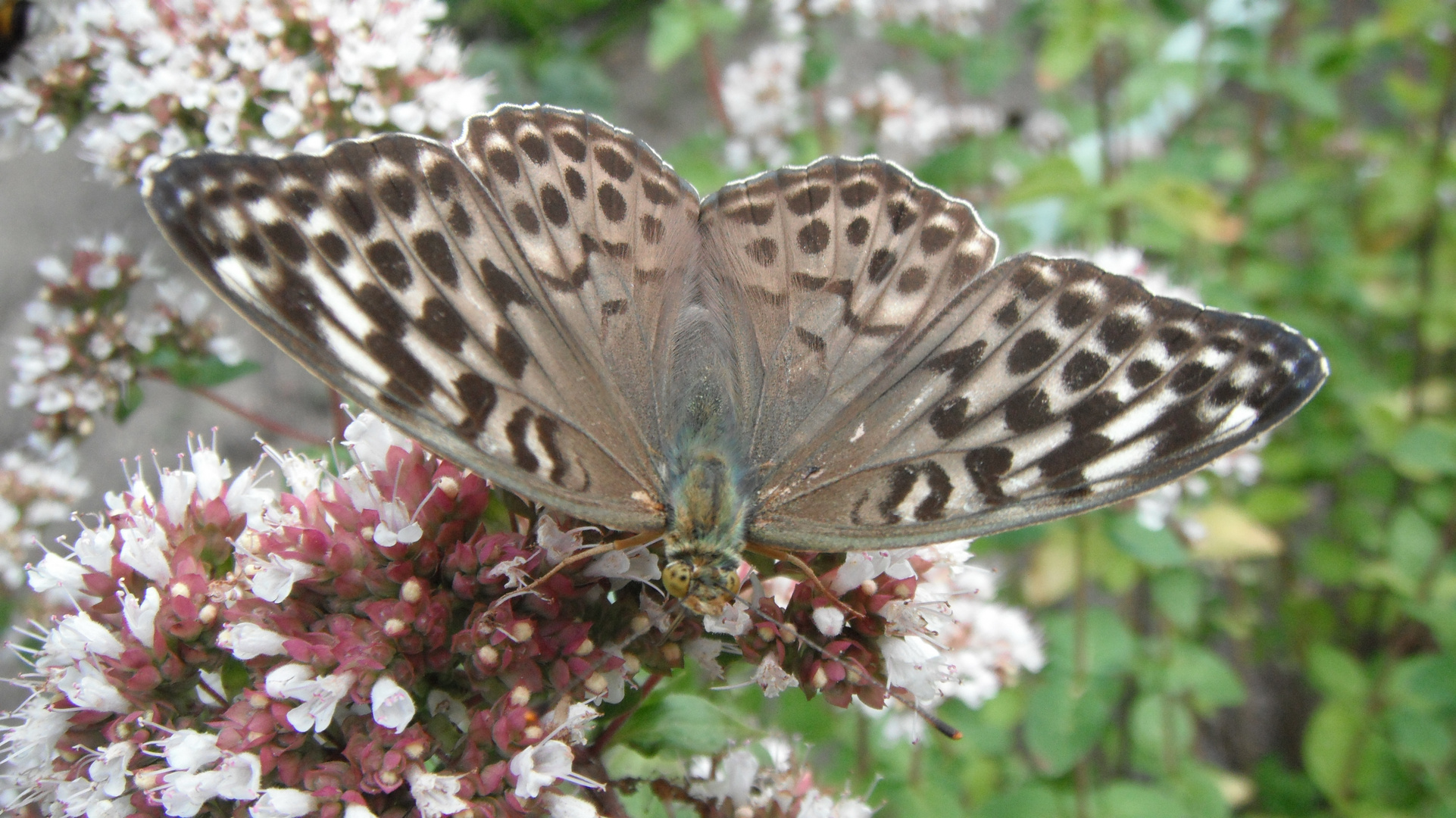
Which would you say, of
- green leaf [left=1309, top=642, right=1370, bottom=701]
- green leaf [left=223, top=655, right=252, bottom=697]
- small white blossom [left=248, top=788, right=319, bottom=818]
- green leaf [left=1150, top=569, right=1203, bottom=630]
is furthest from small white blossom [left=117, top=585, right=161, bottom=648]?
green leaf [left=1309, top=642, right=1370, bottom=701]

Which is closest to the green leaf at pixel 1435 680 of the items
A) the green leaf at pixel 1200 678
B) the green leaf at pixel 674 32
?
the green leaf at pixel 1200 678

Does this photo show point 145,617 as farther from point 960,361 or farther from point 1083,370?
point 1083,370

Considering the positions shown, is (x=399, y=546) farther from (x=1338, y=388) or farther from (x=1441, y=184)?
(x=1441, y=184)

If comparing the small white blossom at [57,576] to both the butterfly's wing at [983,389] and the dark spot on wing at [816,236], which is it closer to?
the butterfly's wing at [983,389]

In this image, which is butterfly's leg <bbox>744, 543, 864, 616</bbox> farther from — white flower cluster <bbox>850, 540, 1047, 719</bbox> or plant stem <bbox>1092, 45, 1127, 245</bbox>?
plant stem <bbox>1092, 45, 1127, 245</bbox>

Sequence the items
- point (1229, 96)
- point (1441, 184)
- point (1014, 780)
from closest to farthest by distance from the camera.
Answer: point (1014, 780) < point (1441, 184) < point (1229, 96)

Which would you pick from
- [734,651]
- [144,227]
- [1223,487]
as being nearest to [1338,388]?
[1223,487]
